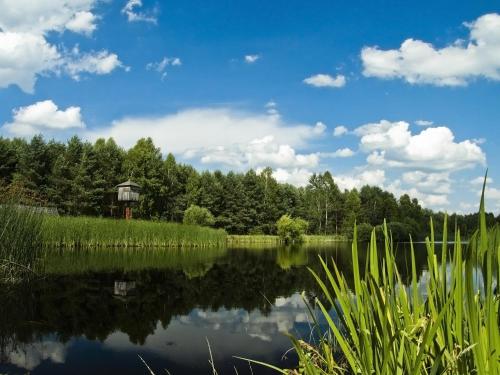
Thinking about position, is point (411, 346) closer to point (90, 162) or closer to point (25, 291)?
point (25, 291)

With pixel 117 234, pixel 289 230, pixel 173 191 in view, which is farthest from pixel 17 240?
pixel 173 191

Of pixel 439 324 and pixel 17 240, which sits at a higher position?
pixel 439 324

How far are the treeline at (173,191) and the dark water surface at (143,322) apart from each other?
629 inches

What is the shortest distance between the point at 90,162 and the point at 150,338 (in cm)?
3741

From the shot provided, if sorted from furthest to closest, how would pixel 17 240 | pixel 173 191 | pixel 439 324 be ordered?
pixel 173 191
pixel 17 240
pixel 439 324

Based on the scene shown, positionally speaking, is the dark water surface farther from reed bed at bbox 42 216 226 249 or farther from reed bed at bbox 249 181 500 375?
reed bed at bbox 42 216 226 249

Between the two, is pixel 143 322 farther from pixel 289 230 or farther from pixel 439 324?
pixel 289 230

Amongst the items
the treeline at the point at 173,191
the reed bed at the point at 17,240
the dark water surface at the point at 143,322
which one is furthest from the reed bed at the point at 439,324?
the treeline at the point at 173,191

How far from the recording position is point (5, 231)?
9.91m

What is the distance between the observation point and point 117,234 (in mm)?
24625

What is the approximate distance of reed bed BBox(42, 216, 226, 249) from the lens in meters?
20.8

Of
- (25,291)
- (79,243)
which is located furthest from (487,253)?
(79,243)

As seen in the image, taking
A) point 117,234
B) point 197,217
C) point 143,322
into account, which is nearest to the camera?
point 143,322

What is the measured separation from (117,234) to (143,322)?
17.9 m
